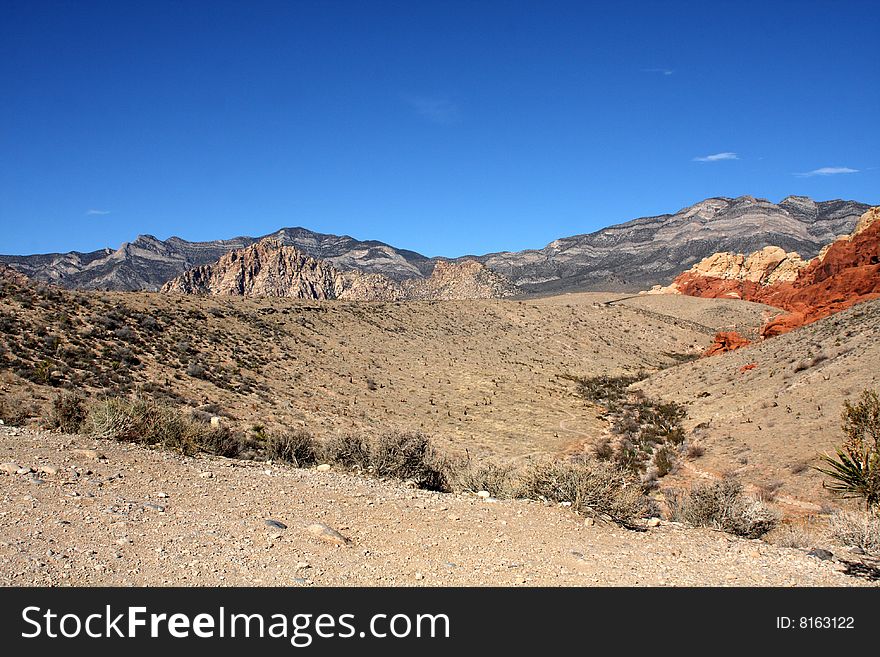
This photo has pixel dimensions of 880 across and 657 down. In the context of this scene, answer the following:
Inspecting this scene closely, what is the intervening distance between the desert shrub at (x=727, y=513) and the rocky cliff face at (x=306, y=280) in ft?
401

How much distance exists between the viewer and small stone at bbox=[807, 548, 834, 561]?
5850 millimetres

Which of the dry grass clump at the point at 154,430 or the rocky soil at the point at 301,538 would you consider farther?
the dry grass clump at the point at 154,430

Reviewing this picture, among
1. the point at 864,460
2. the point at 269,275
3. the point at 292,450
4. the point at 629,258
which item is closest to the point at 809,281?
the point at 864,460

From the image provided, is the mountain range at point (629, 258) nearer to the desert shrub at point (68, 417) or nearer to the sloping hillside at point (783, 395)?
the sloping hillside at point (783, 395)

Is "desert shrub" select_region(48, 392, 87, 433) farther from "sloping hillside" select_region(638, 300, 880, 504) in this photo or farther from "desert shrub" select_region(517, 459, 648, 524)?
"sloping hillside" select_region(638, 300, 880, 504)

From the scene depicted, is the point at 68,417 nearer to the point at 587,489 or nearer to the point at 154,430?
the point at 154,430

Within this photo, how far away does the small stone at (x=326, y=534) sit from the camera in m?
5.29

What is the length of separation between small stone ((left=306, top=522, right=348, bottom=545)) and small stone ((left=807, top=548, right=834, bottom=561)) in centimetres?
492

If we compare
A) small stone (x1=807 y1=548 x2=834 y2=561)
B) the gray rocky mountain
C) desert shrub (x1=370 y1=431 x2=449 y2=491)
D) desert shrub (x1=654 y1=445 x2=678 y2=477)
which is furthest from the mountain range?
small stone (x1=807 y1=548 x2=834 y2=561)

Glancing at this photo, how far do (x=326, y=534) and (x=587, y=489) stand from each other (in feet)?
11.3

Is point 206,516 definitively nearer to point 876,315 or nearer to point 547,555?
→ point 547,555

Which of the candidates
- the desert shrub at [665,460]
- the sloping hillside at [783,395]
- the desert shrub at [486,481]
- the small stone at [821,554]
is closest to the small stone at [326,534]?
the desert shrub at [486,481]
